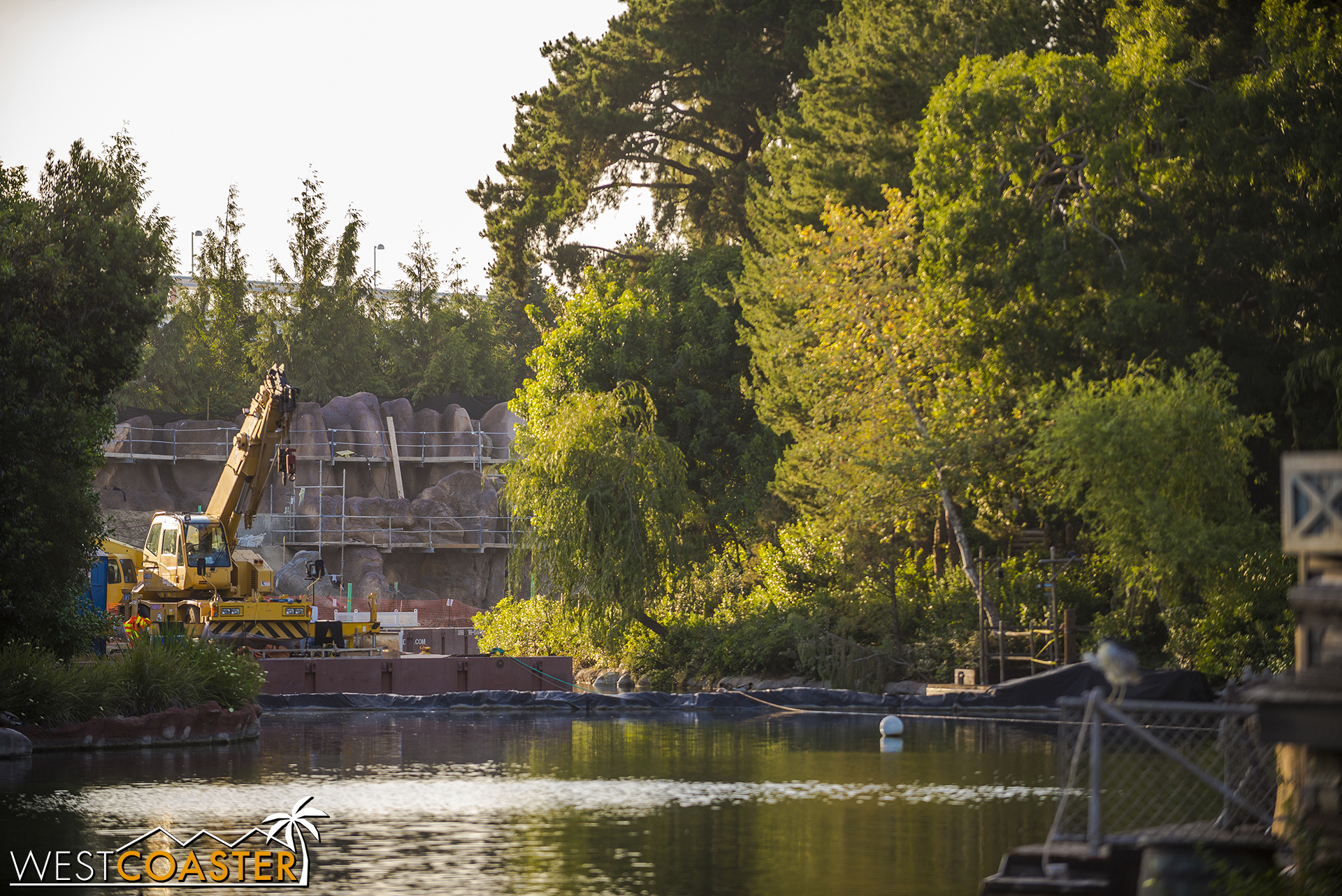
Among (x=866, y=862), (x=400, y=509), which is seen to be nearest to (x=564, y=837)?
(x=866, y=862)

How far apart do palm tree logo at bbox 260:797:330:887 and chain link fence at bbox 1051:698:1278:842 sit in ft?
21.1

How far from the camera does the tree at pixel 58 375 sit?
24500 millimetres

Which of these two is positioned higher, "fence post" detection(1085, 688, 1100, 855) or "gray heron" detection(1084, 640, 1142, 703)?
"gray heron" detection(1084, 640, 1142, 703)

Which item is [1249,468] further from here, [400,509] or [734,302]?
[400,509]

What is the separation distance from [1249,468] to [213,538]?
24238mm

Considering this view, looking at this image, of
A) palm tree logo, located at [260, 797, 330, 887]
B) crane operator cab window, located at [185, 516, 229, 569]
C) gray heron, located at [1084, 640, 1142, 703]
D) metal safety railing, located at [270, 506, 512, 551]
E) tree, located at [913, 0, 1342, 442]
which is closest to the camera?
gray heron, located at [1084, 640, 1142, 703]

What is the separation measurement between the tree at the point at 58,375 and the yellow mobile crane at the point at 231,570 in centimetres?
721

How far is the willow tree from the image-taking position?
40.6m

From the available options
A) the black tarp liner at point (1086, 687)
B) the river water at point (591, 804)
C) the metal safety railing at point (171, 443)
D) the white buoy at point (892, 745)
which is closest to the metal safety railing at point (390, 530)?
the metal safety railing at point (171, 443)

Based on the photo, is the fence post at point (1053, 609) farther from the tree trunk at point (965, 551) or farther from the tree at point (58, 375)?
the tree at point (58, 375)

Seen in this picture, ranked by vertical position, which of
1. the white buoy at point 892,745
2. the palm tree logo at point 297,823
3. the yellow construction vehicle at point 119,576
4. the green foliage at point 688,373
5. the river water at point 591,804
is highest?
the green foliage at point 688,373

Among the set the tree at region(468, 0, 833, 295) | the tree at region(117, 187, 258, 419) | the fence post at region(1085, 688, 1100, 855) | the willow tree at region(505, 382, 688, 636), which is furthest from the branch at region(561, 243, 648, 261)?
the fence post at region(1085, 688, 1100, 855)

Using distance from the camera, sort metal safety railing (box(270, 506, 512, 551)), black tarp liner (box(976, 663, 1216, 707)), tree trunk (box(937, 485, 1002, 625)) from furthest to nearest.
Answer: metal safety railing (box(270, 506, 512, 551)) → tree trunk (box(937, 485, 1002, 625)) → black tarp liner (box(976, 663, 1216, 707))

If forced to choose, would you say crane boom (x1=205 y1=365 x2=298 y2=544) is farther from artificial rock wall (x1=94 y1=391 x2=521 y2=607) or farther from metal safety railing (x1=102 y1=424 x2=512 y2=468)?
metal safety railing (x1=102 y1=424 x2=512 y2=468)
